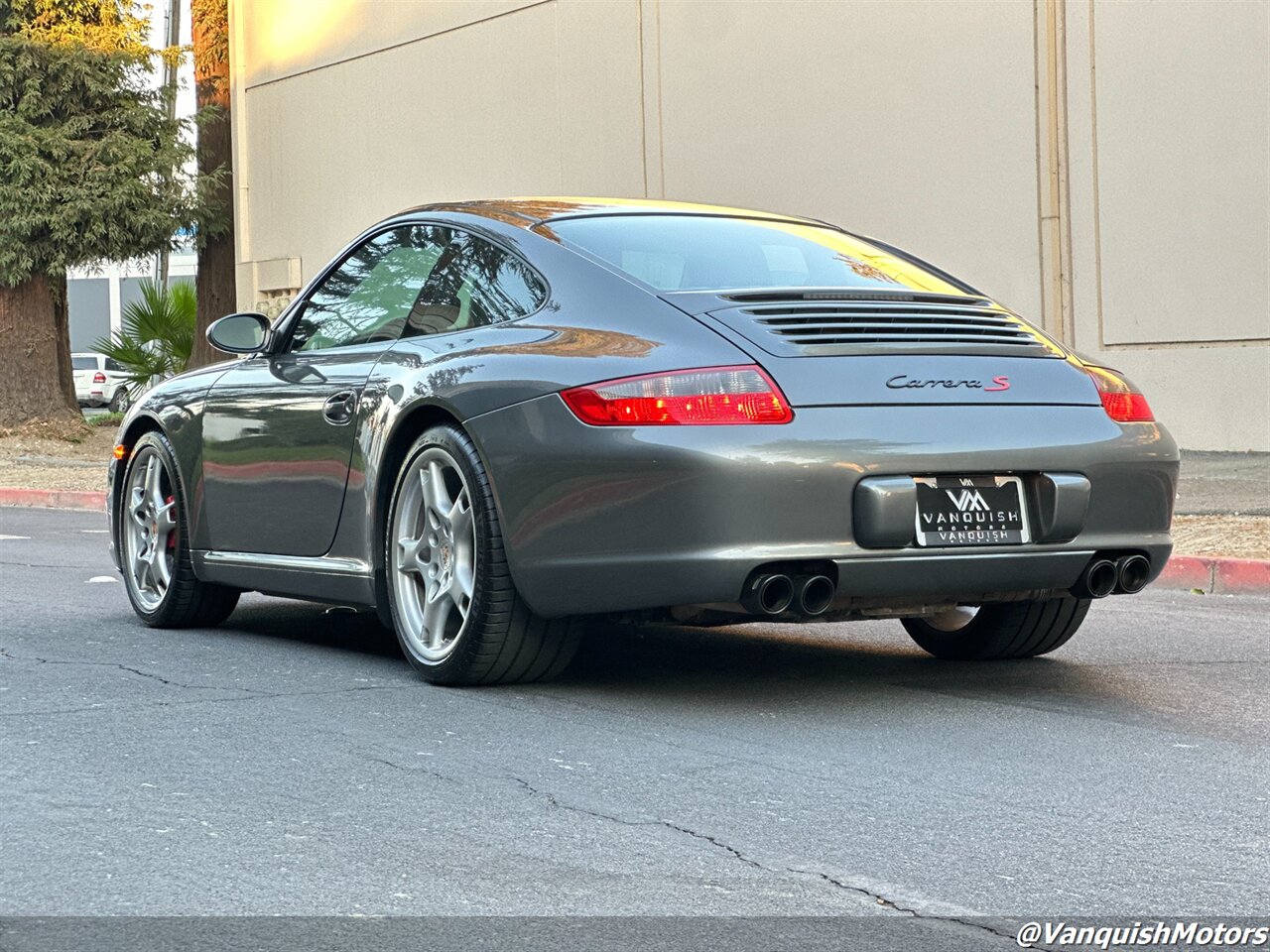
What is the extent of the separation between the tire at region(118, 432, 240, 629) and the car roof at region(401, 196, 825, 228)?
1570 mm

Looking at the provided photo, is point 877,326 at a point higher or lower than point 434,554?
higher

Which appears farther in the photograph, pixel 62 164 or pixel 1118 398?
pixel 62 164

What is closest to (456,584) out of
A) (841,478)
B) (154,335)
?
(841,478)

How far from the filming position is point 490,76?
23.2 meters

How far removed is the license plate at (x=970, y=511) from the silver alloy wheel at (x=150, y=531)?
326cm

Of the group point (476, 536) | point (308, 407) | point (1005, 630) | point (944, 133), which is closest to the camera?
point (476, 536)

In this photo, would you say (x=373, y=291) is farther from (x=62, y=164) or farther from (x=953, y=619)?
(x=62, y=164)

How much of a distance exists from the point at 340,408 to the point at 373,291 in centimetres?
54

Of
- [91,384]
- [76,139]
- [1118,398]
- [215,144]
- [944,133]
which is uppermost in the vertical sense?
[215,144]

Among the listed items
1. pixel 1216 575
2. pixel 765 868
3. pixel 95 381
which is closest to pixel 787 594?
pixel 765 868

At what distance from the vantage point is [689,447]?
4906 mm

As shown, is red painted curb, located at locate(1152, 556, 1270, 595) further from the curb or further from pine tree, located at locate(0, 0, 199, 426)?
pine tree, located at locate(0, 0, 199, 426)

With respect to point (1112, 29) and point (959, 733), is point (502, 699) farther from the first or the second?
point (1112, 29)

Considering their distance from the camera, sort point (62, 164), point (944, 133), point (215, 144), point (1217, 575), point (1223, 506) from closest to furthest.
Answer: point (1217, 575) < point (1223, 506) < point (944, 133) < point (62, 164) < point (215, 144)
